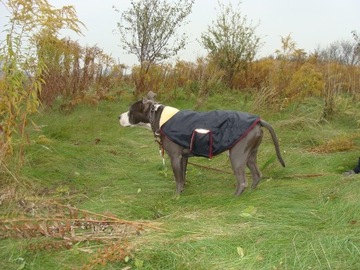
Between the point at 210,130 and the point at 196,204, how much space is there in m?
0.94

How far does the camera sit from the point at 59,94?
11.7m

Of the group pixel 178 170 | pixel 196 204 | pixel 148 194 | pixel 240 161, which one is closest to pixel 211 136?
pixel 240 161

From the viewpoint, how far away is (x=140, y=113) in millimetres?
6086

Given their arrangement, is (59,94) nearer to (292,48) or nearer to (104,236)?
(292,48)

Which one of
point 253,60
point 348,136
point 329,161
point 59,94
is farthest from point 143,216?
point 253,60

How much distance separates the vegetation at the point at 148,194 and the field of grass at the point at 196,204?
Answer: 2cm

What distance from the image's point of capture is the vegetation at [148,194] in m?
3.37

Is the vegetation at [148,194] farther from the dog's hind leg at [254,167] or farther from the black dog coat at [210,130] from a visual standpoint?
the black dog coat at [210,130]

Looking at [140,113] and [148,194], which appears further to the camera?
[140,113]

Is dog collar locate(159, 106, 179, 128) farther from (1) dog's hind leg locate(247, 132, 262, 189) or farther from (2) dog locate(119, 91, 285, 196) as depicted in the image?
(1) dog's hind leg locate(247, 132, 262, 189)

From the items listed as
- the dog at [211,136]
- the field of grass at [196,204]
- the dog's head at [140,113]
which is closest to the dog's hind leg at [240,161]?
the dog at [211,136]

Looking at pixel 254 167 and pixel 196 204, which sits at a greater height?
pixel 254 167

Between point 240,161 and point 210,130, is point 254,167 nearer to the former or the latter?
point 240,161

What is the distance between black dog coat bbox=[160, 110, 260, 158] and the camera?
507cm
